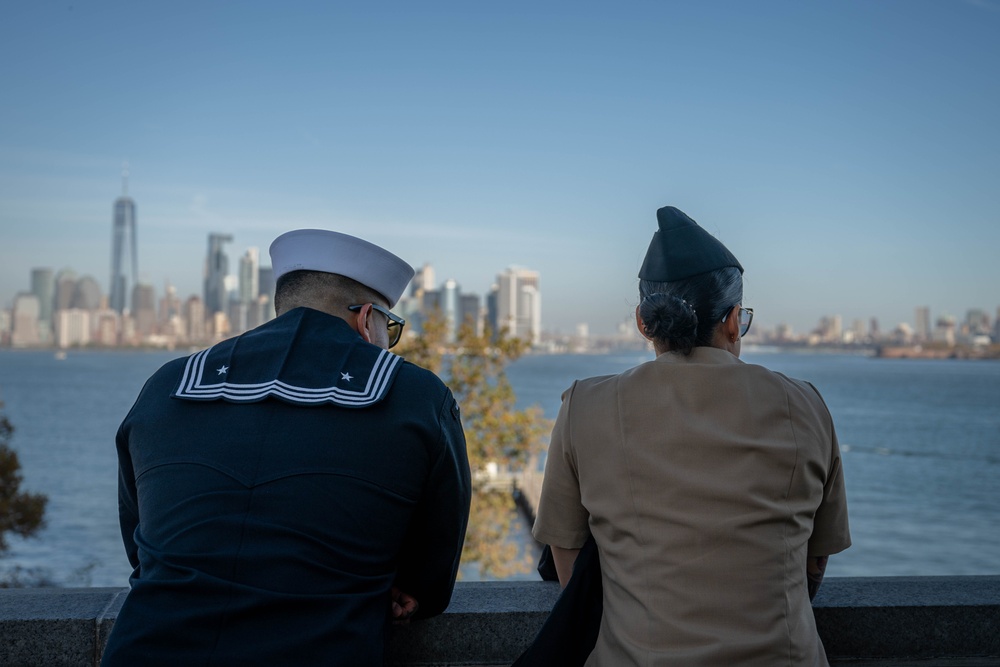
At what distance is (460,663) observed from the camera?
7.31 ft

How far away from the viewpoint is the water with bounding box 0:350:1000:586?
32.4 metres

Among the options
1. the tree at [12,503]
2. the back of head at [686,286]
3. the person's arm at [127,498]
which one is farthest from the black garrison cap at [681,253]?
the tree at [12,503]

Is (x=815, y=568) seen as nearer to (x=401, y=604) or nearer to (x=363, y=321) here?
(x=401, y=604)

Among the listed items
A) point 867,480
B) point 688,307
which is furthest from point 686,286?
point 867,480

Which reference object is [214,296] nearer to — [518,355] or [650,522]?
[518,355]

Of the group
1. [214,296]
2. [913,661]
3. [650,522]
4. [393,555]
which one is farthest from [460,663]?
[214,296]

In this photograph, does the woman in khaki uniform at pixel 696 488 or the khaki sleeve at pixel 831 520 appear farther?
the khaki sleeve at pixel 831 520

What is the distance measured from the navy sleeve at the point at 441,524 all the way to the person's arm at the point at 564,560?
0.77 feet

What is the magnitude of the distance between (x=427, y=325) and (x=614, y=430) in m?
17.1

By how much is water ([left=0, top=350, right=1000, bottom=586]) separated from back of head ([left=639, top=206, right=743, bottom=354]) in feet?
15.5

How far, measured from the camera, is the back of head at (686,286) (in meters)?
1.95

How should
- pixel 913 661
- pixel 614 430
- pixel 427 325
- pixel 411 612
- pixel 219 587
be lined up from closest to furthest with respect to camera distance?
1. pixel 219 587
2. pixel 614 430
3. pixel 411 612
4. pixel 913 661
5. pixel 427 325

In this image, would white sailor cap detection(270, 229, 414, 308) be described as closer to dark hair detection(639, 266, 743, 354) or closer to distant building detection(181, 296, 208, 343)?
dark hair detection(639, 266, 743, 354)

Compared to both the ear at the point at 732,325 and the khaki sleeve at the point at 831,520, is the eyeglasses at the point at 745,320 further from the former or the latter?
the khaki sleeve at the point at 831,520
